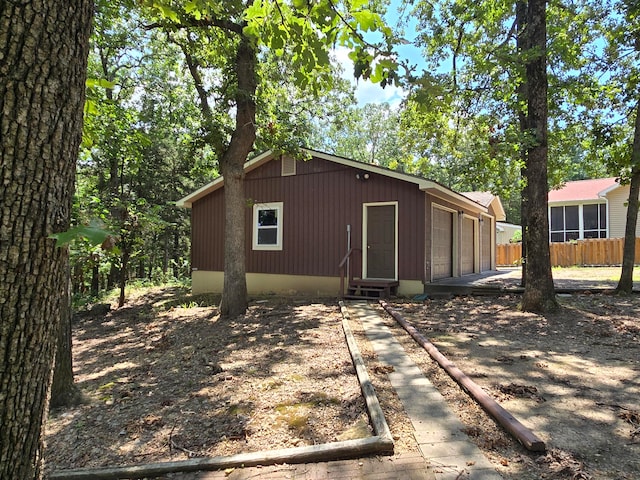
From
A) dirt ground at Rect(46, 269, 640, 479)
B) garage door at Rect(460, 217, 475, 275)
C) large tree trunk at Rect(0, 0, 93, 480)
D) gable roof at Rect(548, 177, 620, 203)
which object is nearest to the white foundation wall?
dirt ground at Rect(46, 269, 640, 479)

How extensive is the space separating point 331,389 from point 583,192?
23.5m

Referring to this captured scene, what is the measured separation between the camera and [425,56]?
393 inches

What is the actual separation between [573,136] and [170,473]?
1283 centimetres

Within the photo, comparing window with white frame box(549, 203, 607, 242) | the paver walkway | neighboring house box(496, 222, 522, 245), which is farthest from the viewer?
neighboring house box(496, 222, 522, 245)

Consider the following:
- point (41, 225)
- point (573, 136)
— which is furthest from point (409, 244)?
point (41, 225)

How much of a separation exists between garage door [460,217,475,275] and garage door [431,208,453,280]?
3.79ft

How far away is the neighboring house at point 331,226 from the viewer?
9.86 m

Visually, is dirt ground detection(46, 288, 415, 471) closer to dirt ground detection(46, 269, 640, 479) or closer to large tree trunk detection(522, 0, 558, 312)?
dirt ground detection(46, 269, 640, 479)

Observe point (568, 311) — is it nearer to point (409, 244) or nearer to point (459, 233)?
point (409, 244)

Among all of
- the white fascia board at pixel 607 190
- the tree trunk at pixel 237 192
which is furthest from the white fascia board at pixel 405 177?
the white fascia board at pixel 607 190

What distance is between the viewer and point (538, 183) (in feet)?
22.1

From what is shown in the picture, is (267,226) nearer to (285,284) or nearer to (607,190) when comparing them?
(285,284)

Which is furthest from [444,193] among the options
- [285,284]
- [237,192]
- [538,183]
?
[237,192]

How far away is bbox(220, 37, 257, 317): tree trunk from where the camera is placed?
25.3ft
